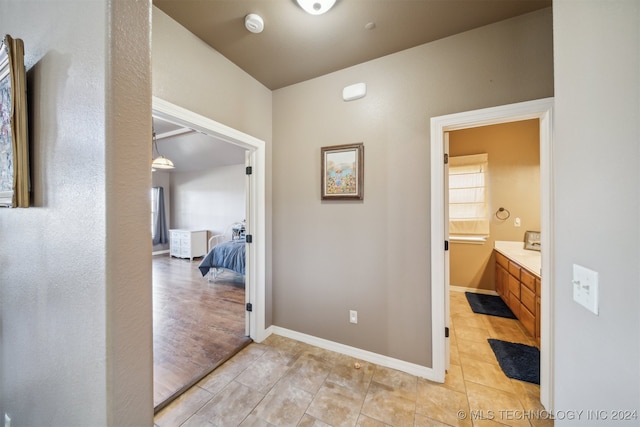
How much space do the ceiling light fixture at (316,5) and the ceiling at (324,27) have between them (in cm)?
6

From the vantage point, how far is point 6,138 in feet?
2.77

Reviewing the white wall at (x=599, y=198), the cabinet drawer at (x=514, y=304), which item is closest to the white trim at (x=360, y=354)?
the white wall at (x=599, y=198)

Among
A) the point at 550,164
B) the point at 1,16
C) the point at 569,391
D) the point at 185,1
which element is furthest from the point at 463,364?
the point at 1,16

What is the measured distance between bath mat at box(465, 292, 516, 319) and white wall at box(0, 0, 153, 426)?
3.55m

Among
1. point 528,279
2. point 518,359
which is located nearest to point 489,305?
point 528,279

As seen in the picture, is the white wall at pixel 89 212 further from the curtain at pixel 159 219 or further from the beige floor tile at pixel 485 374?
the curtain at pixel 159 219

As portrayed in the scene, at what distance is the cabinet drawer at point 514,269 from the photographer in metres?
2.58

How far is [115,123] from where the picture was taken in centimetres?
58

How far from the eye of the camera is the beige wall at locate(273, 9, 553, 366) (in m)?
1.62

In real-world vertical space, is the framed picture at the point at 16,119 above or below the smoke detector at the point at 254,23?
below

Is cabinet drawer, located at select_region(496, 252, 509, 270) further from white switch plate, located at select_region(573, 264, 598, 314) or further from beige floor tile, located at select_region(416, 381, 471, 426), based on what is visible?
white switch plate, located at select_region(573, 264, 598, 314)

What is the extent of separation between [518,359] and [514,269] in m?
1.08

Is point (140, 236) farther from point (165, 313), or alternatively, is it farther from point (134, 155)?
point (165, 313)

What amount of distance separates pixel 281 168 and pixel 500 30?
2.02 metres
